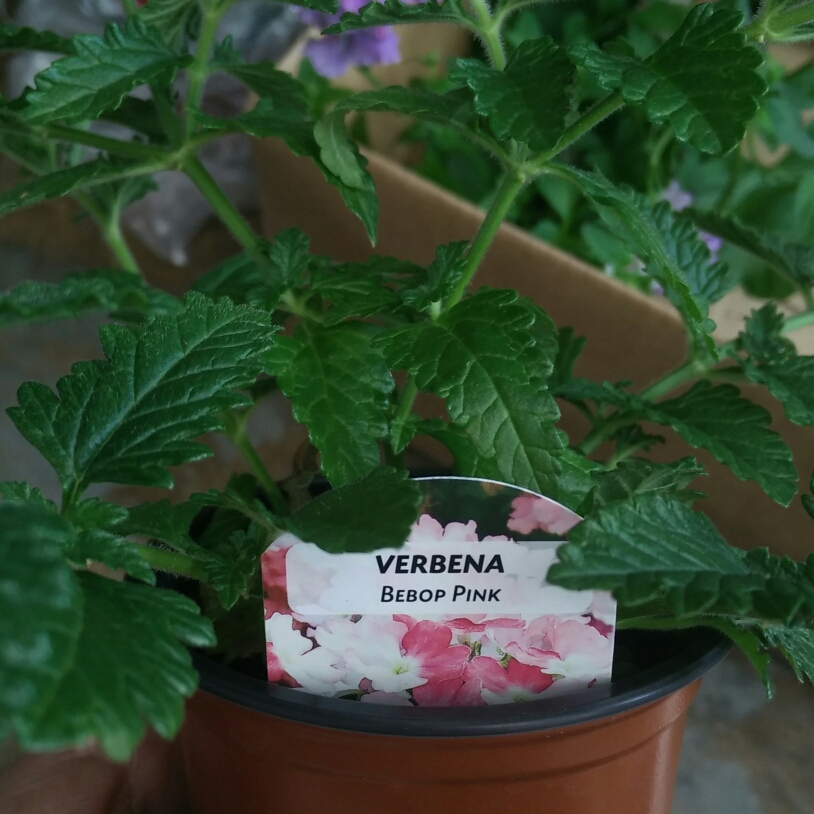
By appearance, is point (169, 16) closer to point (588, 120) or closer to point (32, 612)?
point (588, 120)

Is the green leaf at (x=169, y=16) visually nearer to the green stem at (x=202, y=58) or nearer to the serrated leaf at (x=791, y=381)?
the green stem at (x=202, y=58)

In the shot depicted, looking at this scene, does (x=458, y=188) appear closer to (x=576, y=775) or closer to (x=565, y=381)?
(x=565, y=381)

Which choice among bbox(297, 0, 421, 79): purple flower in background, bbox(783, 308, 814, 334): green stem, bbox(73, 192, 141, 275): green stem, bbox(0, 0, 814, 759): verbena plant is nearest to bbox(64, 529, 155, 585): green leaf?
bbox(0, 0, 814, 759): verbena plant

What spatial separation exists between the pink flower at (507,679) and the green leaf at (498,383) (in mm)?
99

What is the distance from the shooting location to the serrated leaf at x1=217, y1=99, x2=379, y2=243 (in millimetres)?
471

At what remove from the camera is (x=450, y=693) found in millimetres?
443

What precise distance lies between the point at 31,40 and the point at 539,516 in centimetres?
40

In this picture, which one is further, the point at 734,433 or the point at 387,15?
the point at 734,433

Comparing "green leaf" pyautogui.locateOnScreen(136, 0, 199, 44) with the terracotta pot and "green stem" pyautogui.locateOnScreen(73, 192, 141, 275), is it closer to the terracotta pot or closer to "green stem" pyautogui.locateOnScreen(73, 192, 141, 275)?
"green stem" pyautogui.locateOnScreen(73, 192, 141, 275)

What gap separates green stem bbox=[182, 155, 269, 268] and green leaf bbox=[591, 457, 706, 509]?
0.82 feet

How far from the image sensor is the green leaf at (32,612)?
239 mm

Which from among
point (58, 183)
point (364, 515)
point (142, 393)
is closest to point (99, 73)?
point (58, 183)

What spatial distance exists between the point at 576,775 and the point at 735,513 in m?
0.40

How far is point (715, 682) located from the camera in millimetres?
792
